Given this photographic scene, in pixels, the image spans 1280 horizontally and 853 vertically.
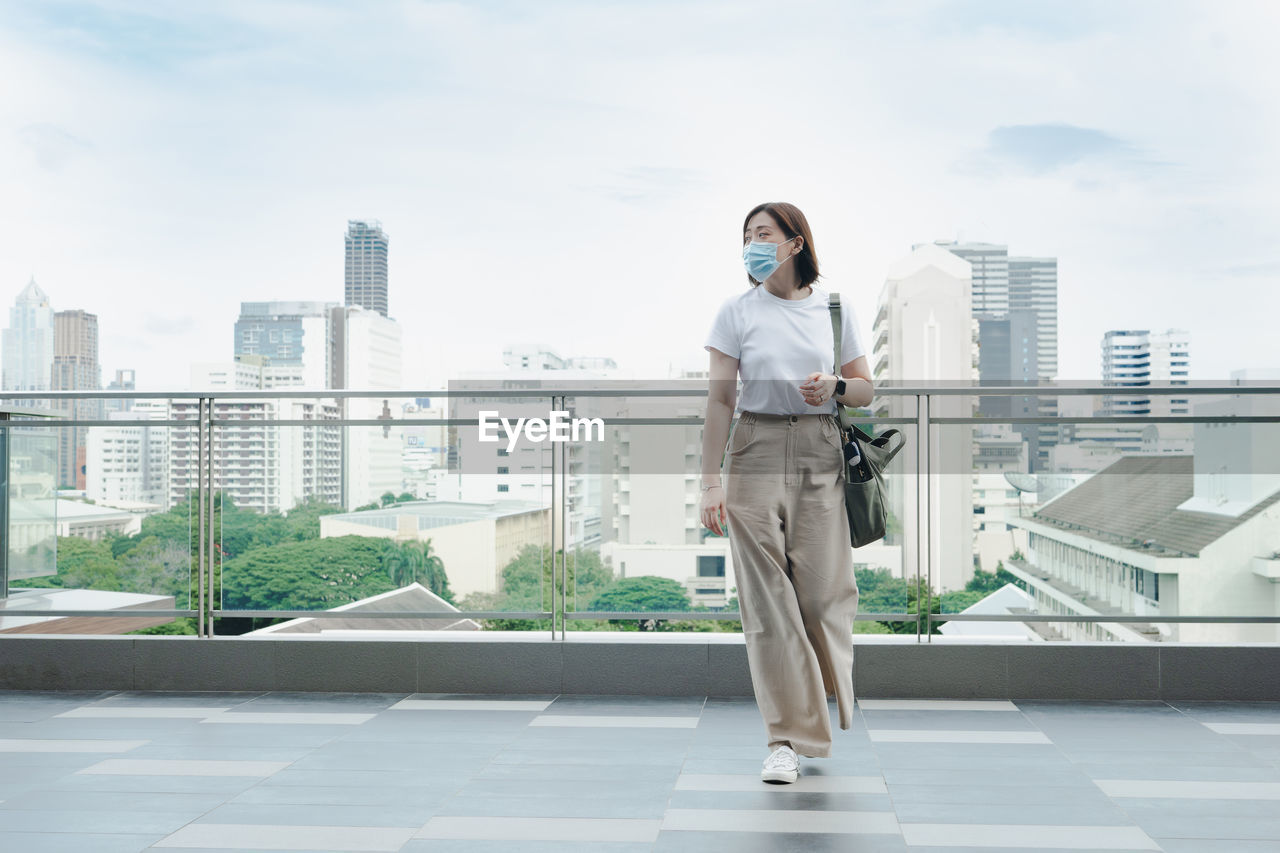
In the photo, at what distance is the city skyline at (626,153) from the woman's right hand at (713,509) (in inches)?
2067

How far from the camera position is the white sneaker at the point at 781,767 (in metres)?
2.88

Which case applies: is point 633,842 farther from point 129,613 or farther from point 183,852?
point 129,613

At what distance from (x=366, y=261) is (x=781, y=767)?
11336cm

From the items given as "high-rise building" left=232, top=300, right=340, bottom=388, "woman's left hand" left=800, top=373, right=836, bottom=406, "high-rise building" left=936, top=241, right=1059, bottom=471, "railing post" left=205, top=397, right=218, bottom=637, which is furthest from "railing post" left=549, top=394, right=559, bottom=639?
"high-rise building" left=232, top=300, right=340, bottom=388

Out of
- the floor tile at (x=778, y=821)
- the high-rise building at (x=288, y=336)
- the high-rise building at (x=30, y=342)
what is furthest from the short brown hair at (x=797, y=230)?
the high-rise building at (x=30, y=342)

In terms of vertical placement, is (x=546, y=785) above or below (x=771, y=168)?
below

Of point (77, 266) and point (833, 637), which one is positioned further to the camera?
point (77, 266)

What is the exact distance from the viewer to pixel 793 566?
3037 mm

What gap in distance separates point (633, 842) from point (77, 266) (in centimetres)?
10176

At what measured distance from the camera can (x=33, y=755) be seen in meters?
3.26

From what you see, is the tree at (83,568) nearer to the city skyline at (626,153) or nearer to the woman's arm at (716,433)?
the woman's arm at (716,433)

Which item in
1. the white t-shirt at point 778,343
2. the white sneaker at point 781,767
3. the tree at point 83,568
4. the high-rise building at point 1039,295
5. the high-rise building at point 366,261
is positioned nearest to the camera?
the white sneaker at point 781,767

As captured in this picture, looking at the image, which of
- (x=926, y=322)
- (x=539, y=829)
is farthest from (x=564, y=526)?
Answer: (x=926, y=322)

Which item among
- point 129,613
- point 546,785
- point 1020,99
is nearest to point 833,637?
point 546,785
